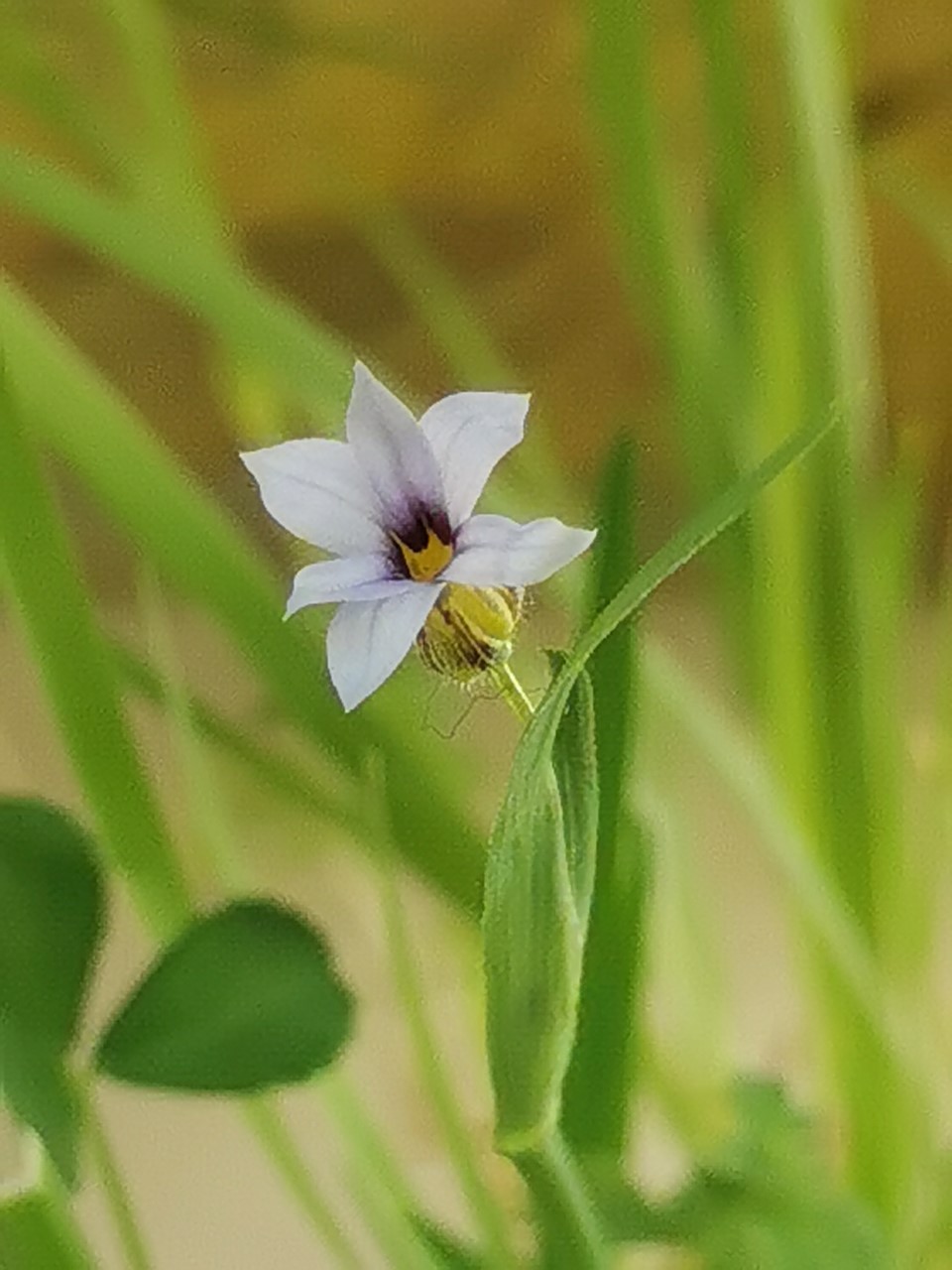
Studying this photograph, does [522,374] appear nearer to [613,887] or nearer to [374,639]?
[613,887]

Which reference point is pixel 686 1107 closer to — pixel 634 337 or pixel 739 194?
pixel 739 194

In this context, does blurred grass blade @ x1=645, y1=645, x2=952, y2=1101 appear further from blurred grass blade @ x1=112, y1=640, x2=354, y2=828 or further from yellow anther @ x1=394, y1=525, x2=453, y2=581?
yellow anther @ x1=394, y1=525, x2=453, y2=581

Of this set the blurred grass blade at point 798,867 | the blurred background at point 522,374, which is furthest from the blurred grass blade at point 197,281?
the blurred grass blade at point 798,867

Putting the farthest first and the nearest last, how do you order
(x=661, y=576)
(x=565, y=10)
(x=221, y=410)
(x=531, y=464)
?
(x=221, y=410), (x=565, y=10), (x=531, y=464), (x=661, y=576)

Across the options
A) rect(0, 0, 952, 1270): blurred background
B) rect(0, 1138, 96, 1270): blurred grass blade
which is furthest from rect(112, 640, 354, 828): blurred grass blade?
rect(0, 1138, 96, 1270): blurred grass blade

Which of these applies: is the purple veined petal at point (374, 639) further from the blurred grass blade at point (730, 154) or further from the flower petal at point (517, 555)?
the blurred grass blade at point (730, 154)

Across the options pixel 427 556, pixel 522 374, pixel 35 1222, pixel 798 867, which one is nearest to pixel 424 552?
pixel 427 556

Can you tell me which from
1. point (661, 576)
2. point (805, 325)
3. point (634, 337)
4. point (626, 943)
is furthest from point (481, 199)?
point (661, 576)
